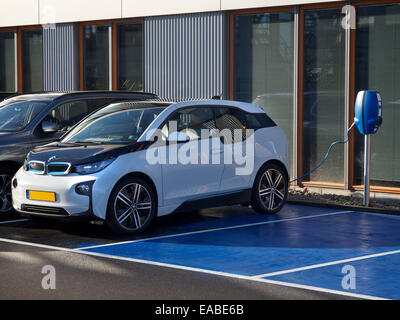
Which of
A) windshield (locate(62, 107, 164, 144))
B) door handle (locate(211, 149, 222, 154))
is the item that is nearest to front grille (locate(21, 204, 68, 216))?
windshield (locate(62, 107, 164, 144))

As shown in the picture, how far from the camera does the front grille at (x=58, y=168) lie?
394 inches

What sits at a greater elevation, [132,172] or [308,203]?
[132,172]

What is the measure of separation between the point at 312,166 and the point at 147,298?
8.74m

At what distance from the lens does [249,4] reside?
51.1ft

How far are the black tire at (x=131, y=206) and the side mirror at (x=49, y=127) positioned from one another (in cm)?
233

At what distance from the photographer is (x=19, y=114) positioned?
12445 mm

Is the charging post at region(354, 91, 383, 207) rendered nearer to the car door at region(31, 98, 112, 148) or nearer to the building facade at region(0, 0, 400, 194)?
the building facade at region(0, 0, 400, 194)

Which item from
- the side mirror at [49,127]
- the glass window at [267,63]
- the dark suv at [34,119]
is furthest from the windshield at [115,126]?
the glass window at [267,63]

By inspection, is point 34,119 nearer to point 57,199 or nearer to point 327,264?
point 57,199

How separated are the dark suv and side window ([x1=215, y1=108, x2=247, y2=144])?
7.89 ft

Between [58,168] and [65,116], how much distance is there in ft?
8.37

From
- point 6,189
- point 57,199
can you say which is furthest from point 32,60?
point 57,199

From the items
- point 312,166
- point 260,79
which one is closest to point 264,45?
point 260,79
